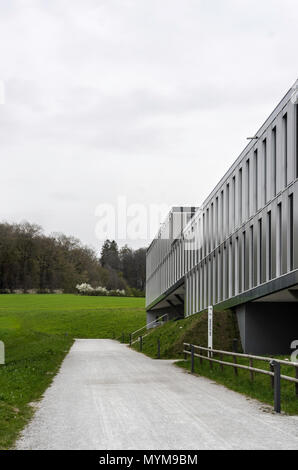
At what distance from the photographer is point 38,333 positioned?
57.9 metres

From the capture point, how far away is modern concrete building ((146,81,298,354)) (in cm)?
2405

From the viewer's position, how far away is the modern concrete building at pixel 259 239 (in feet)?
78.9

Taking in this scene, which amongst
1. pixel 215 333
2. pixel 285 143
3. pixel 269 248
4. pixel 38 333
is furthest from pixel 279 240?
pixel 38 333

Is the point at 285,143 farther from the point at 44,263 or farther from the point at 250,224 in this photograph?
the point at 44,263

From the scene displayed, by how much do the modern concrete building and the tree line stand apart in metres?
78.4

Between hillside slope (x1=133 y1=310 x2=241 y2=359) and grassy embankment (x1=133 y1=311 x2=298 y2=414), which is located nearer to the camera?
grassy embankment (x1=133 y1=311 x2=298 y2=414)

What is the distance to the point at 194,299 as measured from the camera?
146 feet

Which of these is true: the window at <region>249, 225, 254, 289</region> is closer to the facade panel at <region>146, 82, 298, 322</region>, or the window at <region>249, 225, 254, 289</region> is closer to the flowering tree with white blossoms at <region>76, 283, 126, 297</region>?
the facade panel at <region>146, 82, 298, 322</region>

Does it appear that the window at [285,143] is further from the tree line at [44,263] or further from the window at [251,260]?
the tree line at [44,263]

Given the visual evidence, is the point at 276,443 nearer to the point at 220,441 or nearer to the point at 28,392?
the point at 220,441

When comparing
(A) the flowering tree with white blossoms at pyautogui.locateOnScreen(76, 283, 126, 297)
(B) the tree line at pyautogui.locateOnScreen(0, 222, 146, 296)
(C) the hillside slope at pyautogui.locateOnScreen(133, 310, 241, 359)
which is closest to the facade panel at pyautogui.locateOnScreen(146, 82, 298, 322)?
(C) the hillside slope at pyautogui.locateOnScreen(133, 310, 241, 359)

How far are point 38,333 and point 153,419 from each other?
1879 inches
